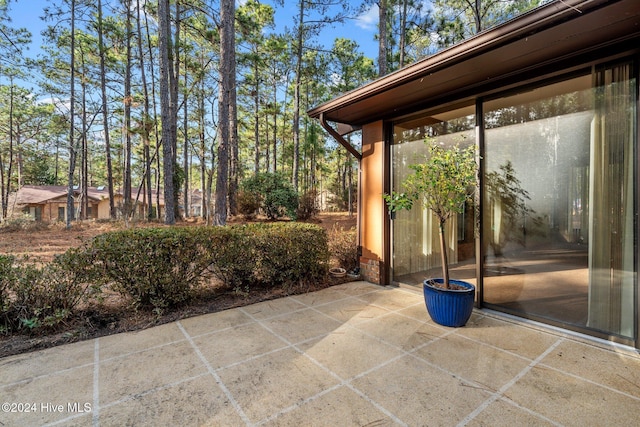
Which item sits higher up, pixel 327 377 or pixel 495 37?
pixel 495 37

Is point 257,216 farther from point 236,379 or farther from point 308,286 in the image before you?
point 236,379

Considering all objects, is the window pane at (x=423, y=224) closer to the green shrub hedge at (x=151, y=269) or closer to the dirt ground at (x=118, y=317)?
the dirt ground at (x=118, y=317)

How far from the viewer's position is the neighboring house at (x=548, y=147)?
89.3 inches

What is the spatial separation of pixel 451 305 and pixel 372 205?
1978mm

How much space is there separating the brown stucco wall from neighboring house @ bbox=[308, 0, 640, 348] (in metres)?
0.61

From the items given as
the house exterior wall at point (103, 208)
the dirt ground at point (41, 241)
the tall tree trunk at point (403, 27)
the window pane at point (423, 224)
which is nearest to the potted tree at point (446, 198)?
the window pane at point (423, 224)

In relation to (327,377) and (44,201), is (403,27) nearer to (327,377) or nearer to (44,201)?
(327,377)

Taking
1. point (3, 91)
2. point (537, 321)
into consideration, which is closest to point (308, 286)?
point (537, 321)

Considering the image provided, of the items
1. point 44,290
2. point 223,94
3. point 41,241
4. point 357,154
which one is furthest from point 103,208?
point 357,154

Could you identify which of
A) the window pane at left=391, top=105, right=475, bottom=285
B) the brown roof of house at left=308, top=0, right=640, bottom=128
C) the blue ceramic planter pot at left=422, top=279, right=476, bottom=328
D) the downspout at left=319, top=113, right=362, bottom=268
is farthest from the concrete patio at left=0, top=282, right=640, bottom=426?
the brown roof of house at left=308, top=0, right=640, bottom=128

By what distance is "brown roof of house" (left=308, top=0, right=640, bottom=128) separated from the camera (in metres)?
1.97

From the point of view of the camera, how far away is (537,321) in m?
2.81

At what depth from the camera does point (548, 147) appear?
2.73 metres

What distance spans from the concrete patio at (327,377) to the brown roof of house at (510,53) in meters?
2.45
